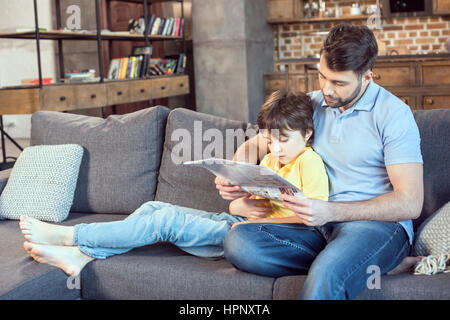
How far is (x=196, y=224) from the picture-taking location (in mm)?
1909

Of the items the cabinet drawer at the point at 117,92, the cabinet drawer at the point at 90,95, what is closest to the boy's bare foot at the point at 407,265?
the cabinet drawer at the point at 90,95

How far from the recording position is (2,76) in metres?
7.76

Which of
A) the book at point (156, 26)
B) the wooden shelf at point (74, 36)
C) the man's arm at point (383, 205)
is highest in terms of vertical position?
the book at point (156, 26)

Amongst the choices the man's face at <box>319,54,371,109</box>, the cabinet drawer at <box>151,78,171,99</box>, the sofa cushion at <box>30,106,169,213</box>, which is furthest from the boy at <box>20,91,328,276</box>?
the cabinet drawer at <box>151,78,171,99</box>

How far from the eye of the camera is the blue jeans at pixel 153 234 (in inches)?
74.5

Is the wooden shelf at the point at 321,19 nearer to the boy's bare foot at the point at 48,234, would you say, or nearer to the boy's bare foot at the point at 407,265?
the boy's bare foot at the point at 407,265

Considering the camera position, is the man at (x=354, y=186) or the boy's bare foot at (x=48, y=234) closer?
the man at (x=354, y=186)

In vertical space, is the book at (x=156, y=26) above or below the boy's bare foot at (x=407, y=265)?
above

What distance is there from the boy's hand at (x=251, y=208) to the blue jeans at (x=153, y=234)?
0.07m

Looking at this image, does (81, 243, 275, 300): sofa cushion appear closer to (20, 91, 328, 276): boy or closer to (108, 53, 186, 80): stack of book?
(20, 91, 328, 276): boy

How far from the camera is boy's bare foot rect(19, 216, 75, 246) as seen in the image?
75.5 inches
